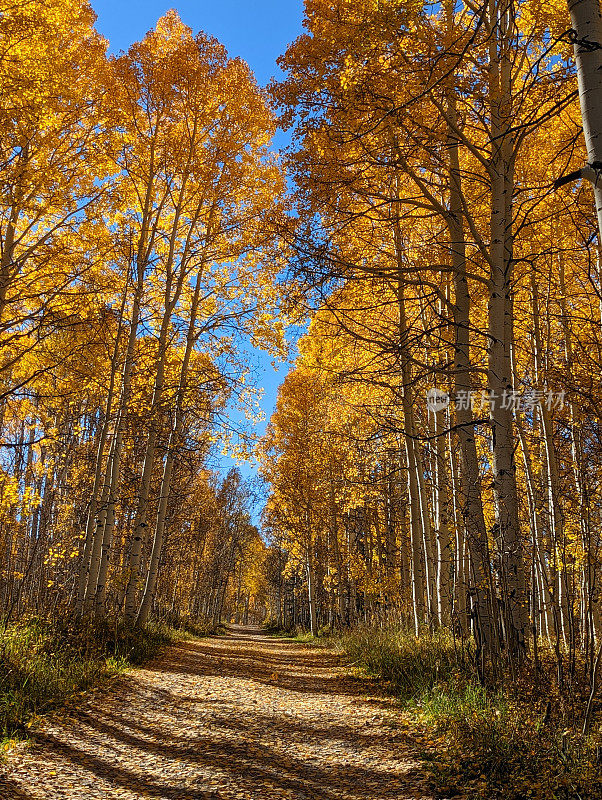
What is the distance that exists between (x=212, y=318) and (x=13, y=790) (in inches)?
328

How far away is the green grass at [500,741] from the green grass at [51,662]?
131 inches

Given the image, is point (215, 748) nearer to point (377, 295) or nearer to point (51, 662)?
point (51, 662)

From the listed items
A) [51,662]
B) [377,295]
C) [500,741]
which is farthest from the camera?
[377,295]

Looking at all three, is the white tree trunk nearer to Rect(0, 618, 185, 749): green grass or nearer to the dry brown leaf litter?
the dry brown leaf litter

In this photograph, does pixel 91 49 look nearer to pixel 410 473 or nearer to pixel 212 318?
pixel 212 318

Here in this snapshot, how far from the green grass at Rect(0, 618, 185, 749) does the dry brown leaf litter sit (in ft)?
0.78

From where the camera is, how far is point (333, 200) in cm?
661

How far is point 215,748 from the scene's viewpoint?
453cm

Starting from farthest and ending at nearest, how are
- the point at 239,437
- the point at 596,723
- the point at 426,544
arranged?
the point at 239,437 → the point at 426,544 → the point at 596,723

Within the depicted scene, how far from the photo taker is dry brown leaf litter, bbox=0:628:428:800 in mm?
3615

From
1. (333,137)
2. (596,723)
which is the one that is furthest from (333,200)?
(596,723)

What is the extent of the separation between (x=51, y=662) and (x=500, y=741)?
184 inches

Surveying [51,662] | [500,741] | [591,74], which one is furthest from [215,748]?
[591,74]

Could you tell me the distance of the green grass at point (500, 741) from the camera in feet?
10.5
